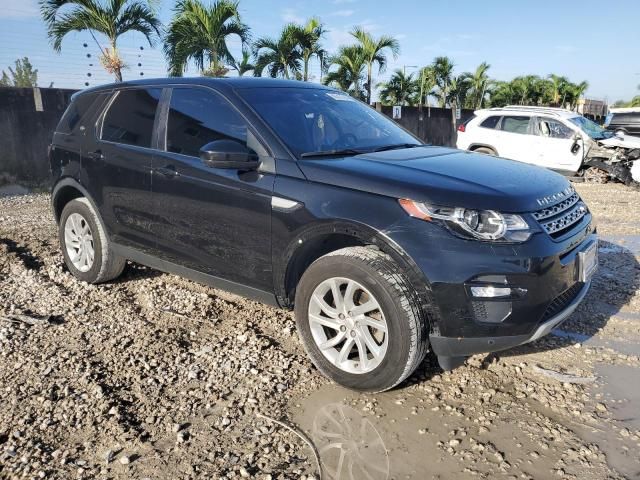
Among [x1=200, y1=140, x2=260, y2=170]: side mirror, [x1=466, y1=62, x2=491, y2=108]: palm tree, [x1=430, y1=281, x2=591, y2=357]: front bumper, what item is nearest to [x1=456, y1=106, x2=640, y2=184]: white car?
[x1=200, y1=140, x2=260, y2=170]: side mirror

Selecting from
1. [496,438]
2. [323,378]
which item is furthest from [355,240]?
[496,438]

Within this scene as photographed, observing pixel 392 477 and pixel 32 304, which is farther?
pixel 32 304

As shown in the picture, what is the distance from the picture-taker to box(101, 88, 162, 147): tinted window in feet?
13.1

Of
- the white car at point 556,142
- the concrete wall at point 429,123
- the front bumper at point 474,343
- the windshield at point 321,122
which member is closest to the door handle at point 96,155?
the windshield at point 321,122

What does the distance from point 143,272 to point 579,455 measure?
401cm

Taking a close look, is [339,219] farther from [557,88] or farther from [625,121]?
[557,88]

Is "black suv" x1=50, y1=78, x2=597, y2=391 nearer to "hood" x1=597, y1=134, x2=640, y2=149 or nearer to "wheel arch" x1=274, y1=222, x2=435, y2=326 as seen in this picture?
"wheel arch" x1=274, y1=222, x2=435, y2=326

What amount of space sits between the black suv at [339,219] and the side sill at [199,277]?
0.01 meters

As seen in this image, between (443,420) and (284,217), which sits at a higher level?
(284,217)

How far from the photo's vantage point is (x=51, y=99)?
10.9m

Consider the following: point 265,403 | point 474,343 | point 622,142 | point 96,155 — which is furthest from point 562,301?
point 622,142

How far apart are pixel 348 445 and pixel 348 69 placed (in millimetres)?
21068

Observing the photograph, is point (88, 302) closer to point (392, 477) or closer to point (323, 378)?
point (323, 378)

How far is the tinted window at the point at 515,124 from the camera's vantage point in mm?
12425
